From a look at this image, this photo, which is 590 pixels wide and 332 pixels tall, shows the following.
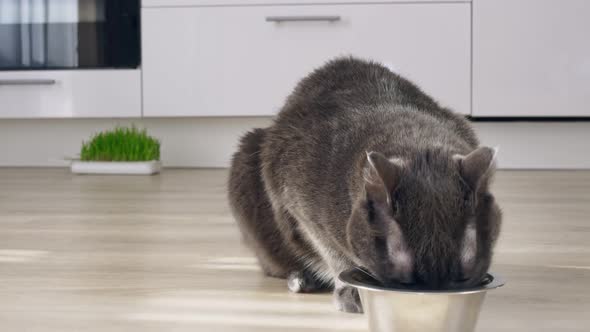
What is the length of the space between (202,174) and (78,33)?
29.4 inches

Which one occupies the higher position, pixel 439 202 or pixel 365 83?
pixel 365 83

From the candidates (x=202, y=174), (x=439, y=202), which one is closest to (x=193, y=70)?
(x=202, y=174)

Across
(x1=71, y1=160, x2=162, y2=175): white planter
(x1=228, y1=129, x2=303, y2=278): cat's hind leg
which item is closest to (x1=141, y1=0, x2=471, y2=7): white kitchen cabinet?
(x1=71, y1=160, x2=162, y2=175): white planter

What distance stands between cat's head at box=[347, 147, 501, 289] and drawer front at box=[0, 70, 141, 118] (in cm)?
260

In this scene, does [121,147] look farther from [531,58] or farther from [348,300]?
[348,300]

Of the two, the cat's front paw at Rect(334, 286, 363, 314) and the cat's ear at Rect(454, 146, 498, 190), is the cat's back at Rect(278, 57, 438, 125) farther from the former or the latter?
the cat's ear at Rect(454, 146, 498, 190)

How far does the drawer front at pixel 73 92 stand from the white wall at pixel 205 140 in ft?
0.65

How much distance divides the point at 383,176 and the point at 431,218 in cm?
7

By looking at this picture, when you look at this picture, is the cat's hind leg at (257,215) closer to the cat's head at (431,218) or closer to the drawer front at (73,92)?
the cat's head at (431,218)

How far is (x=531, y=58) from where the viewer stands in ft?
11.0

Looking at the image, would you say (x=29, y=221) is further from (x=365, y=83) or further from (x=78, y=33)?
(x=78, y=33)

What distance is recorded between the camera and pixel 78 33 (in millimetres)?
3488

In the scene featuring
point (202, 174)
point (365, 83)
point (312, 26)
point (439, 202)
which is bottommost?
point (202, 174)

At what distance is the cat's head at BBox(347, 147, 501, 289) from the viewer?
919mm
